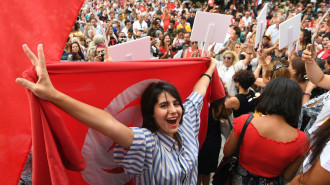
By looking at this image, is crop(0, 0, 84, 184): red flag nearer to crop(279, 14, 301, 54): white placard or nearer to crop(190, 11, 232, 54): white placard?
crop(190, 11, 232, 54): white placard

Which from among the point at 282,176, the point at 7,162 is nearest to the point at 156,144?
the point at 7,162

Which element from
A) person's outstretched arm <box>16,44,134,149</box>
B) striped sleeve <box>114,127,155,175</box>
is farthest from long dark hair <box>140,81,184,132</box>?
person's outstretched arm <box>16,44,134,149</box>

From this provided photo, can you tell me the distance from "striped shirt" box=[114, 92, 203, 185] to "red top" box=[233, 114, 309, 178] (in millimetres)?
427

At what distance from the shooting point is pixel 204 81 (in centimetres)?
212

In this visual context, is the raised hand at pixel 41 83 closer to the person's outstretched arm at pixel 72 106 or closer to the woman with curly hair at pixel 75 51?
the person's outstretched arm at pixel 72 106

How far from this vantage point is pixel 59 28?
173 cm

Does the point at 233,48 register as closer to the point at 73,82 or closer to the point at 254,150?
the point at 254,150

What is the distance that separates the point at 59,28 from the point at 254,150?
5.04 ft

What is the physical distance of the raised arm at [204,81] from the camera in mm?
2052

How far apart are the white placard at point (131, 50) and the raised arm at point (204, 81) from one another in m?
0.63

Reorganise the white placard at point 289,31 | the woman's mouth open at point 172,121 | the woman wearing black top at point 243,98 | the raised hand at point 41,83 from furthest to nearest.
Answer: the white placard at point 289,31 < the woman wearing black top at point 243,98 < the woman's mouth open at point 172,121 < the raised hand at point 41,83

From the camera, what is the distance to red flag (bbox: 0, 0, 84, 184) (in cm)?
151

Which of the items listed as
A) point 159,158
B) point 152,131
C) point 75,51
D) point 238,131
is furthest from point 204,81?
point 75,51

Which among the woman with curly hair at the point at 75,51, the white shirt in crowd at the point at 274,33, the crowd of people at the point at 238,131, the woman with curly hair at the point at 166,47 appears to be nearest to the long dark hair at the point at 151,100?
the crowd of people at the point at 238,131
